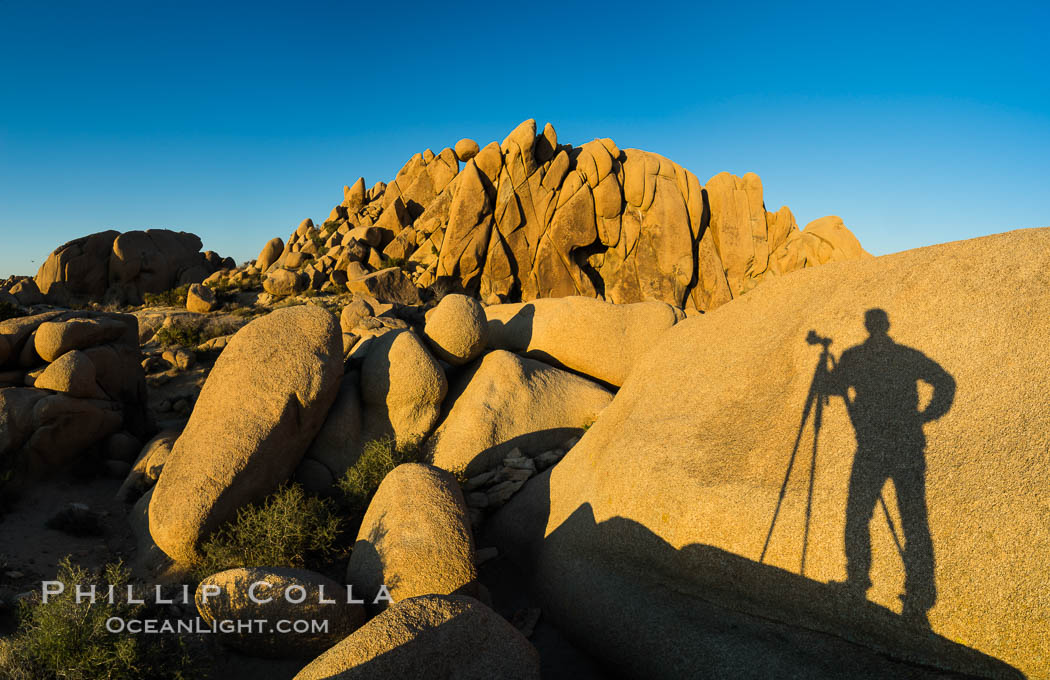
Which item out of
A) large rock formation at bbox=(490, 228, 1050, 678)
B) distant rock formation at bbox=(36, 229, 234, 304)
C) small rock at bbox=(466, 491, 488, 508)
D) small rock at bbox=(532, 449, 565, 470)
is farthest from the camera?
distant rock formation at bbox=(36, 229, 234, 304)

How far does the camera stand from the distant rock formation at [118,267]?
2986 centimetres

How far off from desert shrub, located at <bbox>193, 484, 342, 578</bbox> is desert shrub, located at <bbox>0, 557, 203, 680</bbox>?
1.50m

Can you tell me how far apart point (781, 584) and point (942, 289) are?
3.26 meters

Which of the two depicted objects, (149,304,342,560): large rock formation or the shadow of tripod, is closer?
the shadow of tripod

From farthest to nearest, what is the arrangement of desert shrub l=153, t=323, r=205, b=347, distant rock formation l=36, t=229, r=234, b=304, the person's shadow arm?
1. distant rock formation l=36, t=229, r=234, b=304
2. desert shrub l=153, t=323, r=205, b=347
3. the person's shadow arm

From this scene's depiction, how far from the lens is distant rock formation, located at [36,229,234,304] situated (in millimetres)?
29859

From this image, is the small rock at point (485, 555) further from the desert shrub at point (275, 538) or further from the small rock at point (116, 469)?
the small rock at point (116, 469)

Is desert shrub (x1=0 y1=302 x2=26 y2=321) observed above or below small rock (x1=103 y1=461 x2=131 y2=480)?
above

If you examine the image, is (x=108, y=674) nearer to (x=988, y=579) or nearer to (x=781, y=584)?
(x=781, y=584)

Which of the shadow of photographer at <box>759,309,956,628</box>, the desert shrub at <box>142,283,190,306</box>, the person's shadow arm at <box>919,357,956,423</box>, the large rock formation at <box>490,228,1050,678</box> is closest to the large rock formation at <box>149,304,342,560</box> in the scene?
the large rock formation at <box>490,228,1050,678</box>

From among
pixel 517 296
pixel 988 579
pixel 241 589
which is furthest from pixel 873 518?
pixel 517 296

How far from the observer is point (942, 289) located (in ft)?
17.0

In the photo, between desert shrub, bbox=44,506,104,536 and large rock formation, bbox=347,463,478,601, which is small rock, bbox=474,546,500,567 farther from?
desert shrub, bbox=44,506,104,536

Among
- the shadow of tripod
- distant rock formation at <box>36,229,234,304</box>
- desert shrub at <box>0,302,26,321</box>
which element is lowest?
the shadow of tripod
